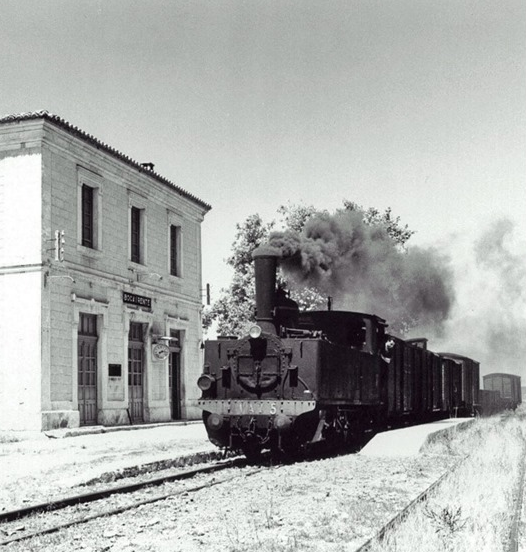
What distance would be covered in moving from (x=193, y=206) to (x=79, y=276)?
7.82m

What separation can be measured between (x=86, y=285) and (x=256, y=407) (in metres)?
9.33

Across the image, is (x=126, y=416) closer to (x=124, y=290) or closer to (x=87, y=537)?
(x=124, y=290)

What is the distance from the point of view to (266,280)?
12172mm

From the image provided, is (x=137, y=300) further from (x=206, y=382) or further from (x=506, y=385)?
(x=506, y=385)

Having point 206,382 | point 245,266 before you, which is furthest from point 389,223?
point 206,382

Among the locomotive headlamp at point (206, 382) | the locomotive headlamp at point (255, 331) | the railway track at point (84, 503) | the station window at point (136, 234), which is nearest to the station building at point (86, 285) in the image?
the station window at point (136, 234)

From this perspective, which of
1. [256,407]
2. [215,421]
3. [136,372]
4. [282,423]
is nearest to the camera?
[282,423]

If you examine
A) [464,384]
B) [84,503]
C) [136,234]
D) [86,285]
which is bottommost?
[464,384]

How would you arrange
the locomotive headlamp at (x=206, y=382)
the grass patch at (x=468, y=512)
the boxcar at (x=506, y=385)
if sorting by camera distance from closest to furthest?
the grass patch at (x=468, y=512), the locomotive headlamp at (x=206, y=382), the boxcar at (x=506, y=385)

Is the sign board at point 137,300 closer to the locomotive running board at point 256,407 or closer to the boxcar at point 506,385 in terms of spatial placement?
the locomotive running board at point 256,407

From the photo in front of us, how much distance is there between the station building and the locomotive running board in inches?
269

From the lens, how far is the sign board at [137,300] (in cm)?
2241

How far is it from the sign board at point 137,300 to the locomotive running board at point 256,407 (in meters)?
10.1

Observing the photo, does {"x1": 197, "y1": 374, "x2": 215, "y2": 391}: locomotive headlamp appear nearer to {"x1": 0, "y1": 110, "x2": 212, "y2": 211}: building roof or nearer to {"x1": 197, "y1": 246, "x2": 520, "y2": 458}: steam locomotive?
{"x1": 197, "y1": 246, "x2": 520, "y2": 458}: steam locomotive
